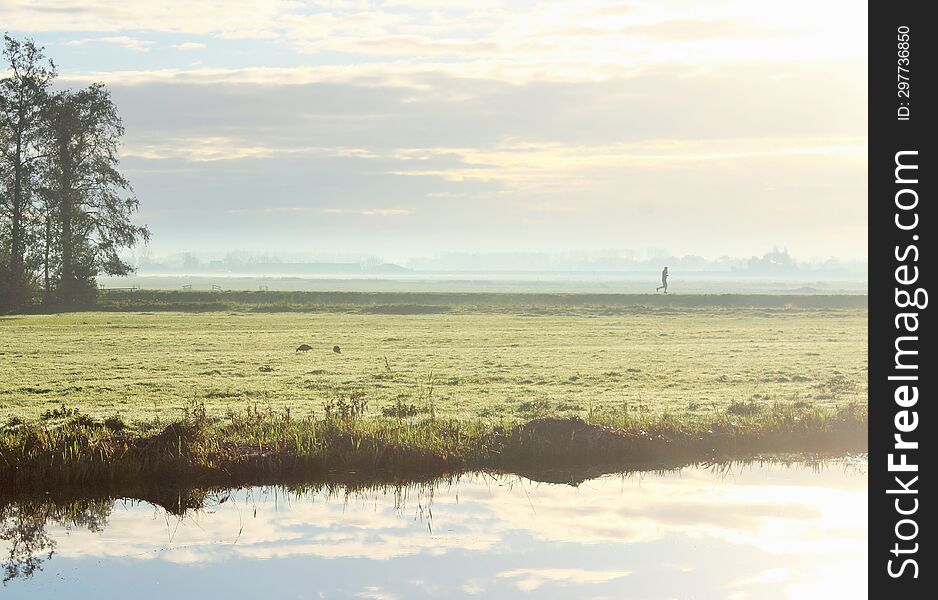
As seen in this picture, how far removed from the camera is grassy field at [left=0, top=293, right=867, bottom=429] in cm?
3169

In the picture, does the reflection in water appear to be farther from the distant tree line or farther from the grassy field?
the distant tree line

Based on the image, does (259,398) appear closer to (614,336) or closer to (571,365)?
(571,365)

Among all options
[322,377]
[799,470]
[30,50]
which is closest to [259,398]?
[322,377]

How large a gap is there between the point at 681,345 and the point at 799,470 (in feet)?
111

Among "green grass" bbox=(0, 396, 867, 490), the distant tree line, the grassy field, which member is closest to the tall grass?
"green grass" bbox=(0, 396, 867, 490)

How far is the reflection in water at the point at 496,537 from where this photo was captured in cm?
1633

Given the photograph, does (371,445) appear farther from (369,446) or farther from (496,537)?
(496,537)

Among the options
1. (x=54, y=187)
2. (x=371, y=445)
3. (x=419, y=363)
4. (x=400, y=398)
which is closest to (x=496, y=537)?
(x=371, y=445)

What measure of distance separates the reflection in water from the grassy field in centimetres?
623

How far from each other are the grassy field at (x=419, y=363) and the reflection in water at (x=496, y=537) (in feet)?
20.4

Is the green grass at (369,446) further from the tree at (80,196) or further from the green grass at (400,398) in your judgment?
the tree at (80,196)

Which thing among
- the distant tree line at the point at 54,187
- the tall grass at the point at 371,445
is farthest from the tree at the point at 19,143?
the tall grass at the point at 371,445
